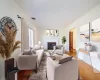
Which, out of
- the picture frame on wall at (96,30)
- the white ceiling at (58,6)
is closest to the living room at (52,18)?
the white ceiling at (58,6)

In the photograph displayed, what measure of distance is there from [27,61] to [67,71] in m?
1.73

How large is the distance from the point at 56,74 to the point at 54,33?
29.4 ft

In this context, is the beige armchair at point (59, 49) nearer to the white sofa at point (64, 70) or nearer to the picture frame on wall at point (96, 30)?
the picture frame on wall at point (96, 30)

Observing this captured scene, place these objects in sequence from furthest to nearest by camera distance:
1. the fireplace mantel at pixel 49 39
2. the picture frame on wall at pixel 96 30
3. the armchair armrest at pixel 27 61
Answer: the fireplace mantel at pixel 49 39, the picture frame on wall at pixel 96 30, the armchair armrest at pixel 27 61

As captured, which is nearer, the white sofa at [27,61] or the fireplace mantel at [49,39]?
the white sofa at [27,61]

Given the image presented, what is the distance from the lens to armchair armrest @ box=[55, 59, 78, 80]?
2.04 meters

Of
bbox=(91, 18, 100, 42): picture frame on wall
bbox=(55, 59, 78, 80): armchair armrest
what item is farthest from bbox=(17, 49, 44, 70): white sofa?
bbox=(91, 18, 100, 42): picture frame on wall

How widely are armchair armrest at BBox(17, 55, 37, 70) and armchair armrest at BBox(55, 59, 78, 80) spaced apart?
4.98 feet

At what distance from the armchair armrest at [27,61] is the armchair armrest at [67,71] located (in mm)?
1517

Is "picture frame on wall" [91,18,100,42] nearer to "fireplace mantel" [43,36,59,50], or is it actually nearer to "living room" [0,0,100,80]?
"living room" [0,0,100,80]

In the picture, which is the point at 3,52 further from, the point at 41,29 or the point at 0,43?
the point at 41,29

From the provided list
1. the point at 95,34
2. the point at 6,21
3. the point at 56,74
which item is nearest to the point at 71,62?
the point at 56,74

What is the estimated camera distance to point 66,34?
10422mm

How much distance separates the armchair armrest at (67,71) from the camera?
2040mm
